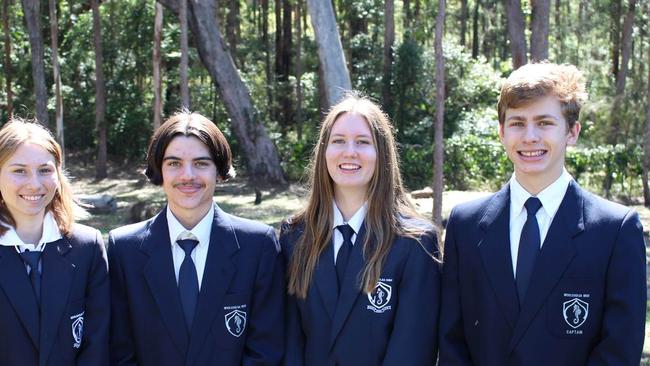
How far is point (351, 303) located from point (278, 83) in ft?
94.1

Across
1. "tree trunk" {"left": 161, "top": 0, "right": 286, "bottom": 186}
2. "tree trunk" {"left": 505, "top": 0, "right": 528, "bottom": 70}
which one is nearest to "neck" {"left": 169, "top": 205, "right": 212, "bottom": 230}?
"tree trunk" {"left": 505, "top": 0, "right": 528, "bottom": 70}

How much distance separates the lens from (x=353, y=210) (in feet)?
11.7

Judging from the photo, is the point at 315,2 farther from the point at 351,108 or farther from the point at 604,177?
the point at 351,108

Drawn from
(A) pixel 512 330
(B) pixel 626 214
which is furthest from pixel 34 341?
(B) pixel 626 214

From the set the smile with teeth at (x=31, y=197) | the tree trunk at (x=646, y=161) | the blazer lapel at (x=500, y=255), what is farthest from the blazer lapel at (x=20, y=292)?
the tree trunk at (x=646, y=161)

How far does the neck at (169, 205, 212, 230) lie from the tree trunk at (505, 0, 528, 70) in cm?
1350

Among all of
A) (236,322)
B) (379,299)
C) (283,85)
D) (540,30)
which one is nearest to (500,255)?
(379,299)

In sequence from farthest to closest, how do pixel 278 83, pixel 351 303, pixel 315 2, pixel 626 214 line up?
pixel 278 83 < pixel 315 2 < pixel 351 303 < pixel 626 214

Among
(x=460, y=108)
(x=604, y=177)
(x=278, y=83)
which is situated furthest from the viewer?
(x=278, y=83)

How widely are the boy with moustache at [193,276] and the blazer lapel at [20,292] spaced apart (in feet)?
1.07

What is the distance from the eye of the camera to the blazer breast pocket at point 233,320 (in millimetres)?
3398

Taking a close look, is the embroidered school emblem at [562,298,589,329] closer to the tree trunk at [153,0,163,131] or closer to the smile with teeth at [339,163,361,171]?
the smile with teeth at [339,163,361,171]

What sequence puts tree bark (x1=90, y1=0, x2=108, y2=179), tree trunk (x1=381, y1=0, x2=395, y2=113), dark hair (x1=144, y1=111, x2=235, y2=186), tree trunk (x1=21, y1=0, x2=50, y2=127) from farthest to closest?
tree trunk (x1=381, y1=0, x2=395, y2=113)
tree bark (x1=90, y1=0, x2=108, y2=179)
tree trunk (x1=21, y1=0, x2=50, y2=127)
dark hair (x1=144, y1=111, x2=235, y2=186)

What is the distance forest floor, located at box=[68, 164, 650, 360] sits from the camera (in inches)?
643
